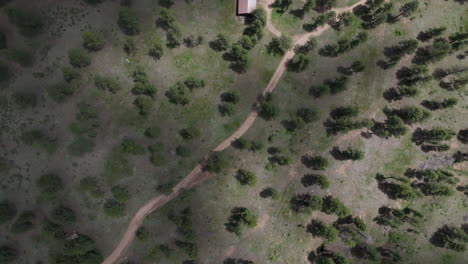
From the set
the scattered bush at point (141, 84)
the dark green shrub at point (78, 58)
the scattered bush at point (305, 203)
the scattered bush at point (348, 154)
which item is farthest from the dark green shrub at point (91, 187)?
the scattered bush at point (348, 154)

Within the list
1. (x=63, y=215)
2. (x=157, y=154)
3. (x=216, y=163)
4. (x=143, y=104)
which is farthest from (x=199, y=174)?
(x=63, y=215)

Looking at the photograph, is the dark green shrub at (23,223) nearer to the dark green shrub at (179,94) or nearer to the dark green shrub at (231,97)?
the dark green shrub at (179,94)

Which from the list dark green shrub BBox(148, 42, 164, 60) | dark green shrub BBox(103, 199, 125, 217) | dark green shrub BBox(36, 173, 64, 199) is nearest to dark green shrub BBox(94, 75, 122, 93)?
dark green shrub BBox(148, 42, 164, 60)

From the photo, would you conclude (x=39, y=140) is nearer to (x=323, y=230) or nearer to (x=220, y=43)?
(x=220, y=43)

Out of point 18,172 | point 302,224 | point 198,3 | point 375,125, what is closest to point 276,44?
point 198,3

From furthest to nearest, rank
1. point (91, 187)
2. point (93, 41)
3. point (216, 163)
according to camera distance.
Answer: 1. point (216, 163)
2. point (91, 187)
3. point (93, 41)

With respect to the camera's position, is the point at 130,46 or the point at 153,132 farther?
the point at 130,46

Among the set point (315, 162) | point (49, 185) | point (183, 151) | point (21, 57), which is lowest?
point (49, 185)
